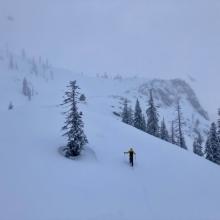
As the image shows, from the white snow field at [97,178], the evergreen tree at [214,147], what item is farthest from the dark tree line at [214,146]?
the white snow field at [97,178]

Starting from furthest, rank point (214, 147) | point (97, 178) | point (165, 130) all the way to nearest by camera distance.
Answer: point (165, 130) → point (214, 147) → point (97, 178)

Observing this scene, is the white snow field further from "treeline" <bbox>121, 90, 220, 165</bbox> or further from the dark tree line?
"treeline" <bbox>121, 90, 220, 165</bbox>

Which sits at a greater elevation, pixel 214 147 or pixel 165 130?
pixel 165 130

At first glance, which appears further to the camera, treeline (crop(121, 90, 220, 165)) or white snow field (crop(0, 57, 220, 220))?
treeline (crop(121, 90, 220, 165))

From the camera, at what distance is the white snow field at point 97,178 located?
24578mm

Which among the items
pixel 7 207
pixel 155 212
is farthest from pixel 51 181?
pixel 155 212

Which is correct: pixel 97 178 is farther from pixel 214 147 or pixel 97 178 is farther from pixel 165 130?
pixel 165 130

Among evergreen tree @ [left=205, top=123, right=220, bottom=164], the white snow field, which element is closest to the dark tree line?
evergreen tree @ [left=205, top=123, right=220, bottom=164]

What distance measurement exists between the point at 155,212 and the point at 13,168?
A: 1224 cm

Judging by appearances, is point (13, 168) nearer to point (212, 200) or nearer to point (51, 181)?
point (51, 181)

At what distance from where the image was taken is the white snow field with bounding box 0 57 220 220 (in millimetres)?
24578

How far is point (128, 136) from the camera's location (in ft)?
152

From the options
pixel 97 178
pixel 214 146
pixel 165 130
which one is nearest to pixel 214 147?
pixel 214 146

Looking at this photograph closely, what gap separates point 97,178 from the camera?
30609mm
